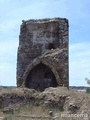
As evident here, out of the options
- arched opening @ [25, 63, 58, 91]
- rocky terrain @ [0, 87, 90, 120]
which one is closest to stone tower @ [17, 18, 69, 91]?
arched opening @ [25, 63, 58, 91]

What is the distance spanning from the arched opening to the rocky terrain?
6970 mm

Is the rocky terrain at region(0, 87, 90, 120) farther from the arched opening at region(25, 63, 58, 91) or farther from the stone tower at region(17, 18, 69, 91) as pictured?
the arched opening at region(25, 63, 58, 91)

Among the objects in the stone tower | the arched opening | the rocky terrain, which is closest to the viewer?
the rocky terrain

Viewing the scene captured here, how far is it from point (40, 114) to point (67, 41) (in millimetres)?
9591

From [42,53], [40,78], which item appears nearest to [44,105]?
[40,78]

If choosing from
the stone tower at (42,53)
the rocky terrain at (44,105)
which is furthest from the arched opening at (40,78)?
the rocky terrain at (44,105)

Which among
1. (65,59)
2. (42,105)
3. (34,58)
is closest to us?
(42,105)

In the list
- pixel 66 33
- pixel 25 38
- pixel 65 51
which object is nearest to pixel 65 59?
pixel 65 51

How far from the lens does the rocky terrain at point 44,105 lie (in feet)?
36.8

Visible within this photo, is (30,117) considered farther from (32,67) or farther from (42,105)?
(32,67)

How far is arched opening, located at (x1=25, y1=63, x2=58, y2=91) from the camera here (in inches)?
808

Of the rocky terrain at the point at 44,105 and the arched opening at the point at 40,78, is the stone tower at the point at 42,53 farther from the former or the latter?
the rocky terrain at the point at 44,105

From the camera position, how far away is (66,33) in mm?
20750

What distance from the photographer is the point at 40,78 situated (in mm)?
20672
